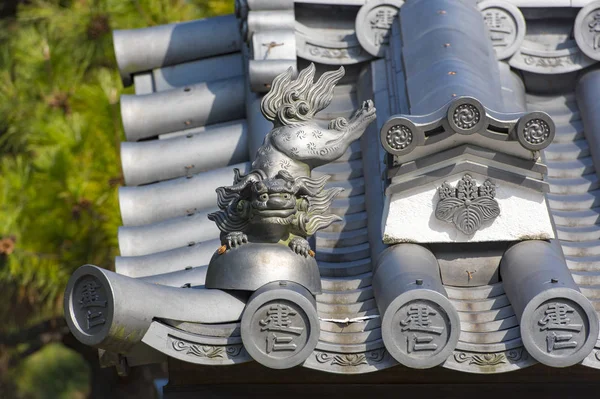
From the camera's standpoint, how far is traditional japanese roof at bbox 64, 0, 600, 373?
627 cm

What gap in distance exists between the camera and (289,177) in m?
5.89

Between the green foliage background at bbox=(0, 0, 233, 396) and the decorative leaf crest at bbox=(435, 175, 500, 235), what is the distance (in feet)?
20.7

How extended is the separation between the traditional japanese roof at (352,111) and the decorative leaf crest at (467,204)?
0.08m

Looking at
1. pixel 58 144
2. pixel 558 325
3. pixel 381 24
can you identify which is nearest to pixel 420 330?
pixel 558 325

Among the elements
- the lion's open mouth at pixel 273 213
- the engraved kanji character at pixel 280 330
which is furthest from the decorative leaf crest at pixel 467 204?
the engraved kanji character at pixel 280 330

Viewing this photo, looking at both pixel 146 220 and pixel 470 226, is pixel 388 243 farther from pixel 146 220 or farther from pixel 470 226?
pixel 146 220

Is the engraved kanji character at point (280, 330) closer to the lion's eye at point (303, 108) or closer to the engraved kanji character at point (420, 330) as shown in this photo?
the engraved kanji character at point (420, 330)

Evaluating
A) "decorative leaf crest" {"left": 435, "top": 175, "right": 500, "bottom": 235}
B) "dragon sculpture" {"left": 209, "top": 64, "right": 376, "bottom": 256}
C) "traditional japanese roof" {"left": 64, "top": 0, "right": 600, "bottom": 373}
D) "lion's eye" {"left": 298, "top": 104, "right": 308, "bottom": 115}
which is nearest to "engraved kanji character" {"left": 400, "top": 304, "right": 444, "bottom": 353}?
"traditional japanese roof" {"left": 64, "top": 0, "right": 600, "bottom": 373}

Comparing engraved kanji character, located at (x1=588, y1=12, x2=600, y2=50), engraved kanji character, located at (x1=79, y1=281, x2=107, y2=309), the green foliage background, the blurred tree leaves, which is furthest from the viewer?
the blurred tree leaves

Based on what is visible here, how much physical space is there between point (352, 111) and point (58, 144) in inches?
237

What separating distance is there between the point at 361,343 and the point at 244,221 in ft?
2.62

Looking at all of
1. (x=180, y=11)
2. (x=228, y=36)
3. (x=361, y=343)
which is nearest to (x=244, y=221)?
(x=361, y=343)

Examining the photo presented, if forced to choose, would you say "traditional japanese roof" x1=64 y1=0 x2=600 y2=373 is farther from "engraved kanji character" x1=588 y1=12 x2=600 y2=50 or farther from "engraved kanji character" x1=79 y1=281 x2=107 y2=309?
"engraved kanji character" x1=79 y1=281 x2=107 y2=309

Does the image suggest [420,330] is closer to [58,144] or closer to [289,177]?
[289,177]
